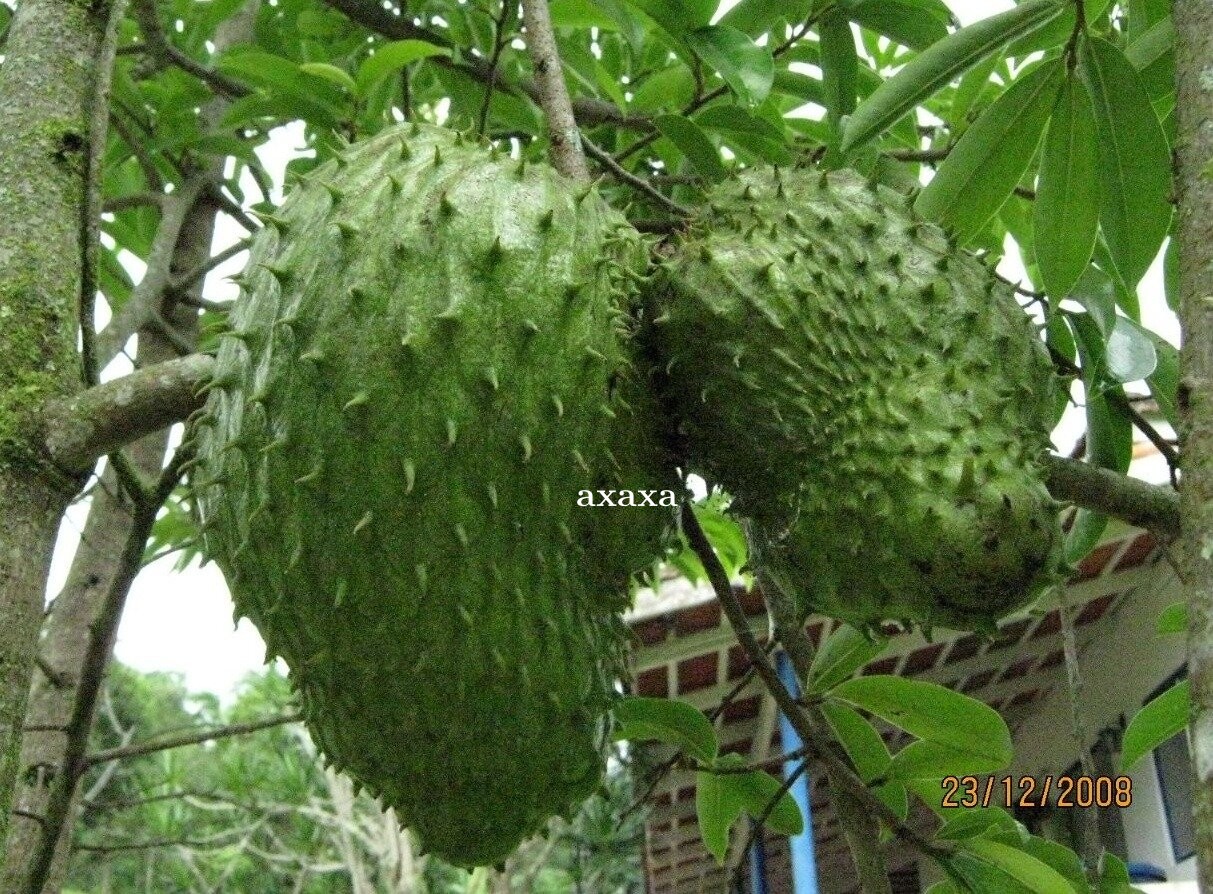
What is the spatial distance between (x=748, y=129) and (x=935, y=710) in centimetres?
111

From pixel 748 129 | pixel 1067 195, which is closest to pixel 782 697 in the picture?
pixel 1067 195

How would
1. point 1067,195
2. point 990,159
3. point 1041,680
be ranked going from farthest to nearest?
point 1041,680 → point 990,159 → point 1067,195

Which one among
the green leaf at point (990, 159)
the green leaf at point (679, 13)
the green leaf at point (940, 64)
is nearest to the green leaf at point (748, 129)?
the green leaf at point (679, 13)

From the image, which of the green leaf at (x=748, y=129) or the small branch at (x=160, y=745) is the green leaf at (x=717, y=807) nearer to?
the small branch at (x=160, y=745)

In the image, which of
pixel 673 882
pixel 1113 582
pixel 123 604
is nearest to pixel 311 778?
pixel 673 882

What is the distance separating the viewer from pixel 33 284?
1.36 meters

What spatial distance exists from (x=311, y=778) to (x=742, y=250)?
12.7 metres

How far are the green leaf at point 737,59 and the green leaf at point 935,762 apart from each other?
1.09 metres

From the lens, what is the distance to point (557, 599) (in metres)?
1.40

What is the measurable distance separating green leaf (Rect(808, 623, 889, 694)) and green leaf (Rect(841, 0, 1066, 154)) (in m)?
0.78

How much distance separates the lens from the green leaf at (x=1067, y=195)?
1.70 metres

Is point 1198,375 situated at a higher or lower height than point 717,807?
higher

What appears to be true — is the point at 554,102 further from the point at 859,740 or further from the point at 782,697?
the point at 859,740

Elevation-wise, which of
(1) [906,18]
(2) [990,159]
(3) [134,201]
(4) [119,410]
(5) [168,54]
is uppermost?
(5) [168,54]
